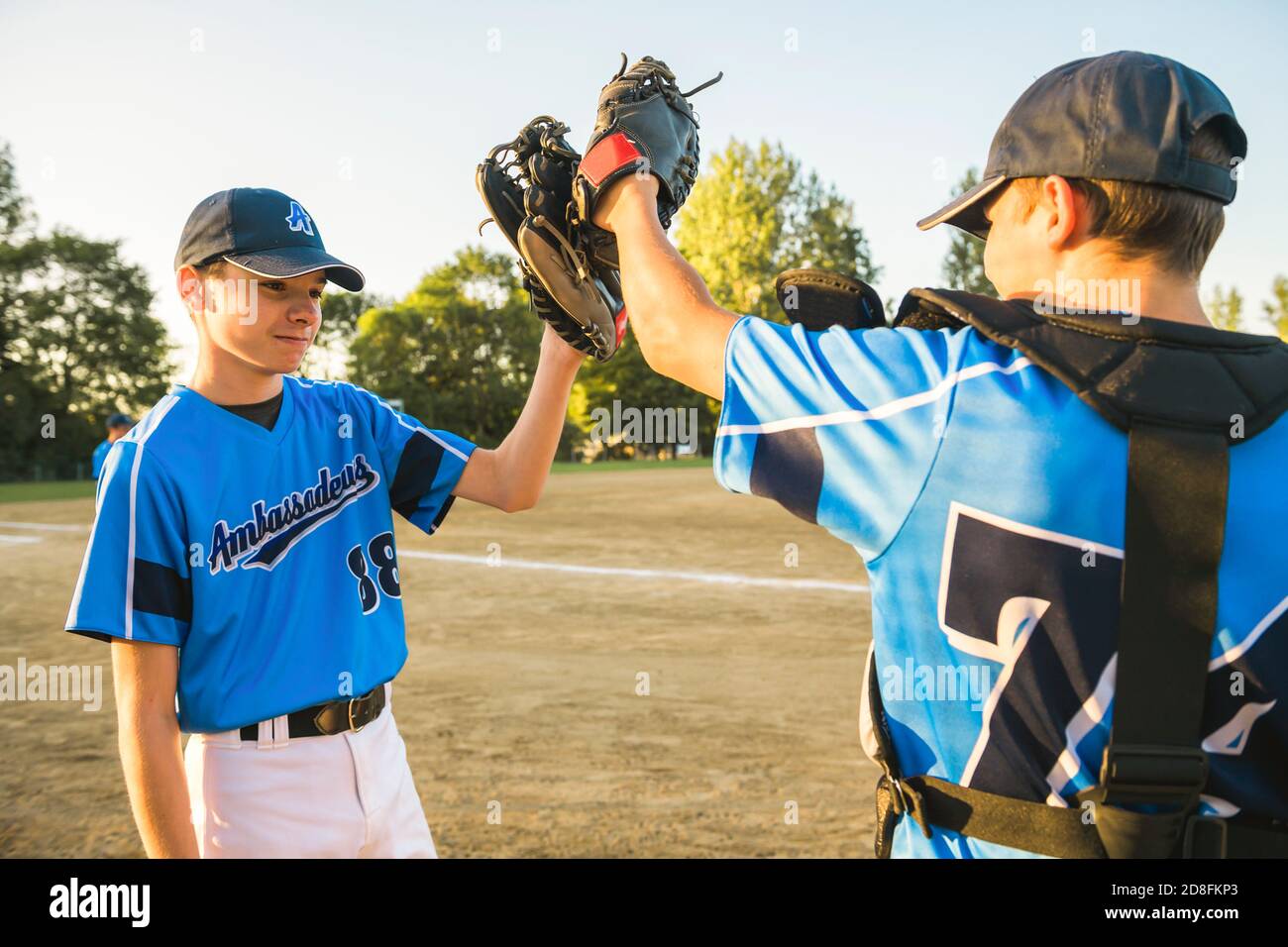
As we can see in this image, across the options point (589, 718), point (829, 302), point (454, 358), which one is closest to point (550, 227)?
point (829, 302)

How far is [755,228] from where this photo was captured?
201 feet

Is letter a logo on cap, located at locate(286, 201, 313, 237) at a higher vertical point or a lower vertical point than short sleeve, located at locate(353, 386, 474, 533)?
higher

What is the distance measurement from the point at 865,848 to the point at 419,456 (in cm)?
296

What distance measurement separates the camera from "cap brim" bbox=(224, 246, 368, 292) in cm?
245

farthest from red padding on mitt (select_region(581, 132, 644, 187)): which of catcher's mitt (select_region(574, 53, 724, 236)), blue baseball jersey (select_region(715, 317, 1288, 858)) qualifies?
blue baseball jersey (select_region(715, 317, 1288, 858))

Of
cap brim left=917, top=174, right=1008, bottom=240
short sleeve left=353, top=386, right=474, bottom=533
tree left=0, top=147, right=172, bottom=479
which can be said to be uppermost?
tree left=0, top=147, right=172, bottom=479

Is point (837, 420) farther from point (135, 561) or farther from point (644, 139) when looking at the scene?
point (135, 561)

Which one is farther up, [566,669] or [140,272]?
[140,272]

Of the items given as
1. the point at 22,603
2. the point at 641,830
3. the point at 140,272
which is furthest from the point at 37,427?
the point at 641,830

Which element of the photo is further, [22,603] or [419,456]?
[22,603]

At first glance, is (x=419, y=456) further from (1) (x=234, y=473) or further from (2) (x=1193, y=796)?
(2) (x=1193, y=796)

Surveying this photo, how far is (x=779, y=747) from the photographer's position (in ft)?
19.1

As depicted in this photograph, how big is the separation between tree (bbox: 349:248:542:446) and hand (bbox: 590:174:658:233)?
56.5m

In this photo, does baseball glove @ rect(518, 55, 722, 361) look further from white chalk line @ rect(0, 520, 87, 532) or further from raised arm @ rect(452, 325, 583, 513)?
white chalk line @ rect(0, 520, 87, 532)
